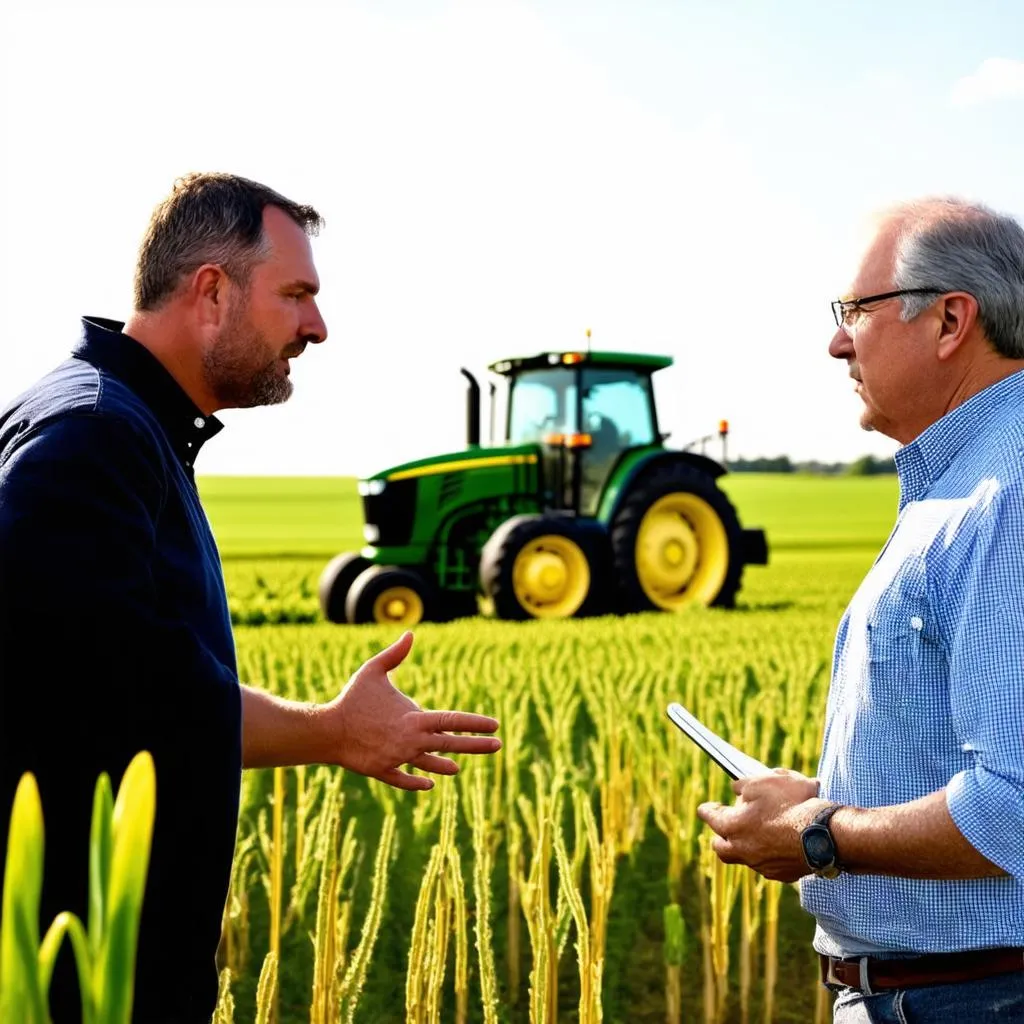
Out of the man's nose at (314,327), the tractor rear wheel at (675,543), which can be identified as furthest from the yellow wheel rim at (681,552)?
the man's nose at (314,327)

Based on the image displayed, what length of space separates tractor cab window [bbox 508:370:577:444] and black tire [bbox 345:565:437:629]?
1571mm

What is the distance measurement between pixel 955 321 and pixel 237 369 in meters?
1.02

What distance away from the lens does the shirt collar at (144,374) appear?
171cm

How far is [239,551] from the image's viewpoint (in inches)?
1059

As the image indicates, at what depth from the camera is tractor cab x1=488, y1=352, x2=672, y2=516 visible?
34.1 feet

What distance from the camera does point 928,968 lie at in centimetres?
133

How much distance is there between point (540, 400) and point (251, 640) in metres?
3.72

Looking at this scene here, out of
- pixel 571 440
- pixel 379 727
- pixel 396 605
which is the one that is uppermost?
pixel 571 440

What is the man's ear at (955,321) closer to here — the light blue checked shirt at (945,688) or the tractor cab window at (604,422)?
→ the light blue checked shirt at (945,688)

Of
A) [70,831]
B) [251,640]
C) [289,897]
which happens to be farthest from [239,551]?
[70,831]

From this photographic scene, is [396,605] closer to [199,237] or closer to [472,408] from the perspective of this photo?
[472,408]

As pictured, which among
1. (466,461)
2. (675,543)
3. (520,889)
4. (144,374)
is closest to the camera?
(144,374)

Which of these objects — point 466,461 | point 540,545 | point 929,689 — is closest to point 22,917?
point 929,689

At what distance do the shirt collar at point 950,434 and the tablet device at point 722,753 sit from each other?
387mm
